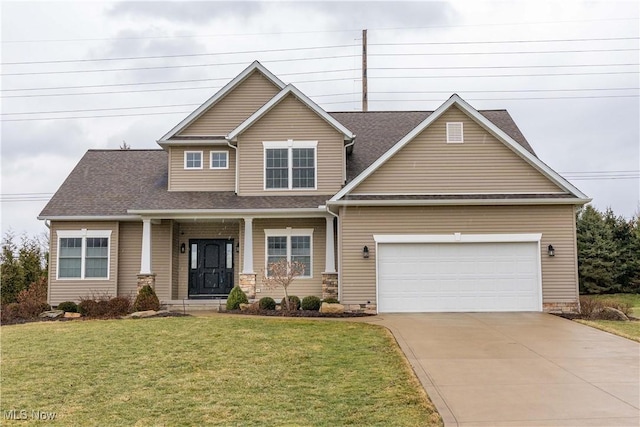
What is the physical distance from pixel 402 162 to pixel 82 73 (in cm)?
1940

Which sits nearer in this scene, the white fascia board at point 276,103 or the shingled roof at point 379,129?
the white fascia board at point 276,103

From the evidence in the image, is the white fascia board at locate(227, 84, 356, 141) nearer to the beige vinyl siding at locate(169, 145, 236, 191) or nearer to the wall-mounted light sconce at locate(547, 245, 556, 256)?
the beige vinyl siding at locate(169, 145, 236, 191)

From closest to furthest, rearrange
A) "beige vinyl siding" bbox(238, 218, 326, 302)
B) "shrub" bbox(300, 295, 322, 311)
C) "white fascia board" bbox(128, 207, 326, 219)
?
"shrub" bbox(300, 295, 322, 311) < "white fascia board" bbox(128, 207, 326, 219) < "beige vinyl siding" bbox(238, 218, 326, 302)

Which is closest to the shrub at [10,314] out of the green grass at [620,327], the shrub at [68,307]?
the shrub at [68,307]

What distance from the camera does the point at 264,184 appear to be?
18547mm

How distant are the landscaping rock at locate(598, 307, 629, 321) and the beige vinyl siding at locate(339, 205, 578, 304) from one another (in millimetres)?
969

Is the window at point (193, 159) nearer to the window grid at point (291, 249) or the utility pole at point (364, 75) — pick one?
the window grid at point (291, 249)

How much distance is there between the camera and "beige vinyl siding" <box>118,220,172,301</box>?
18625 millimetres

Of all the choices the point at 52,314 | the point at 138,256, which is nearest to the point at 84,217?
the point at 138,256

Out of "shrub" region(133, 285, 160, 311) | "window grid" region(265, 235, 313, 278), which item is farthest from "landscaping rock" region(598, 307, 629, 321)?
"shrub" region(133, 285, 160, 311)

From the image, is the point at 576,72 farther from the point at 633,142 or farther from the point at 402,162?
the point at 402,162

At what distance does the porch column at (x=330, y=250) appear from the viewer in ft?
56.2

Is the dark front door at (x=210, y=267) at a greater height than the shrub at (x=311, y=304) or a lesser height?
greater

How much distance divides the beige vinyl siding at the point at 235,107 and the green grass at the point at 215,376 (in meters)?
8.42
